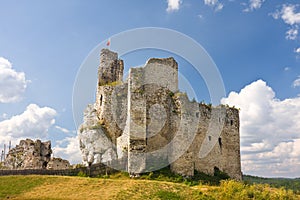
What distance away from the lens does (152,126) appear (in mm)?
30266

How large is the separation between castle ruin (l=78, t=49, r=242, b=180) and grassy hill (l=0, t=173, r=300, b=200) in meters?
4.19

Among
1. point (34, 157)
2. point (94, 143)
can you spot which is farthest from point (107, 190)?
point (34, 157)

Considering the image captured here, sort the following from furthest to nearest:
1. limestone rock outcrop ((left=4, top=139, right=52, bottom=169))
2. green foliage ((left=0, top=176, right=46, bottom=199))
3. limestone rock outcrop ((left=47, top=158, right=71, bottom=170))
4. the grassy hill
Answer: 1. limestone rock outcrop ((left=47, top=158, right=71, bottom=170))
2. limestone rock outcrop ((left=4, top=139, right=52, bottom=169))
3. green foliage ((left=0, top=176, right=46, bottom=199))
4. the grassy hill

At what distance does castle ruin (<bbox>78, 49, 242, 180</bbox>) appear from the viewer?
1168 inches

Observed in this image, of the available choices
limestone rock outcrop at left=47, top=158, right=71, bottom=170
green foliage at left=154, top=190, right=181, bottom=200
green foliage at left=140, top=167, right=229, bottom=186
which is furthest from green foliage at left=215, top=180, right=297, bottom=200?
limestone rock outcrop at left=47, top=158, right=71, bottom=170

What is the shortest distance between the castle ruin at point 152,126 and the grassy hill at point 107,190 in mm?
4189

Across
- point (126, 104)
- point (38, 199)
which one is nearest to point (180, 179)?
point (126, 104)

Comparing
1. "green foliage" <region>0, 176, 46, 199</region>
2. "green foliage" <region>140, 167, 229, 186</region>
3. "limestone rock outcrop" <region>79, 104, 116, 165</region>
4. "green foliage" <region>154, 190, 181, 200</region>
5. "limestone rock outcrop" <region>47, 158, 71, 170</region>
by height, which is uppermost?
"limestone rock outcrop" <region>79, 104, 116, 165</region>

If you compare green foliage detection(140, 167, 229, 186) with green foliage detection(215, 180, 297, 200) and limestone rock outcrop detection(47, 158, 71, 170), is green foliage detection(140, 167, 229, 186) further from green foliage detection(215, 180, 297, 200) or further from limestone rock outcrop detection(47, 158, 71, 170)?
limestone rock outcrop detection(47, 158, 71, 170)

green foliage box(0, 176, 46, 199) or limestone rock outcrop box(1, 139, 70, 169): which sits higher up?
limestone rock outcrop box(1, 139, 70, 169)

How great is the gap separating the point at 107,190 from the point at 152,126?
8280mm

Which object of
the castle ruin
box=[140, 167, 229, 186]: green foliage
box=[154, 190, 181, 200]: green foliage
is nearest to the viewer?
box=[154, 190, 181, 200]: green foliage

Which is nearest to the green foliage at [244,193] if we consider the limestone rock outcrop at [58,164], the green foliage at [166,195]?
the green foliage at [166,195]

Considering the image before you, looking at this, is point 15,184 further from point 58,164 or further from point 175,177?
point 175,177
